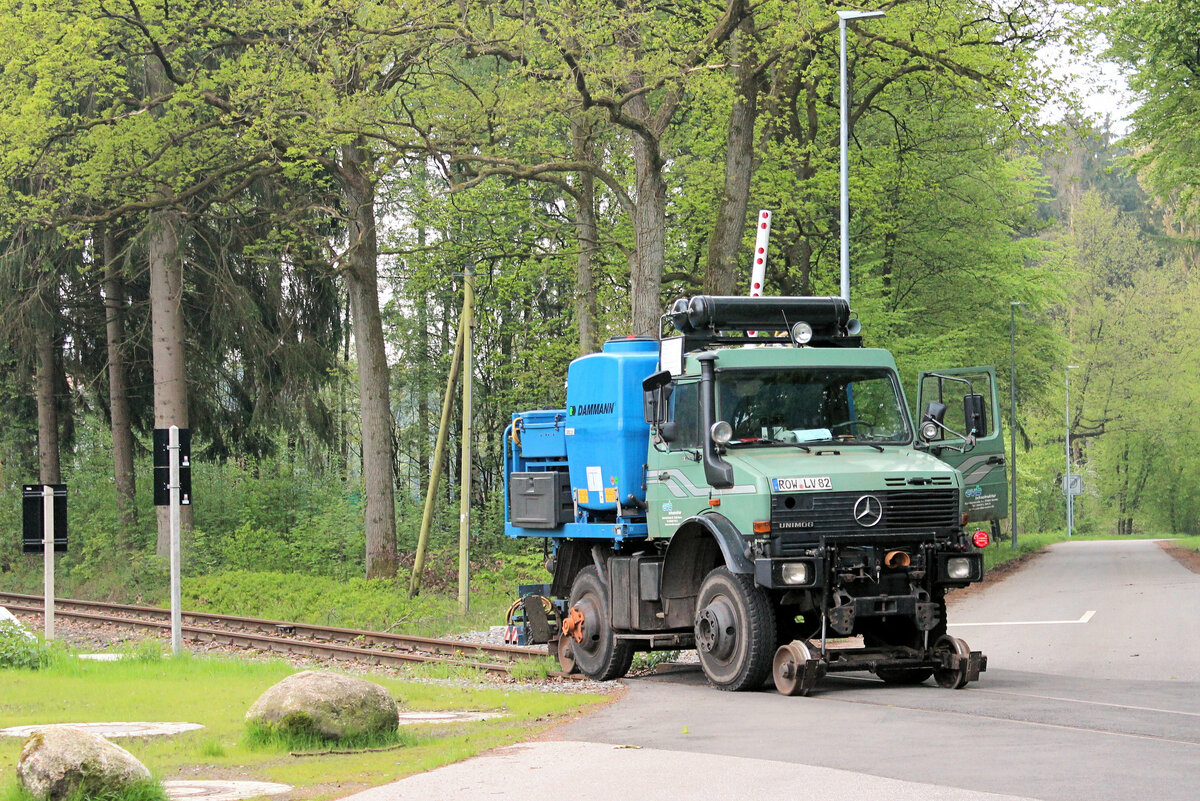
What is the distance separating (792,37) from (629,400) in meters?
11.0

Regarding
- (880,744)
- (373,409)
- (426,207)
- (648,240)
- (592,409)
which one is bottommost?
(880,744)

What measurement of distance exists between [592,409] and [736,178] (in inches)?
440

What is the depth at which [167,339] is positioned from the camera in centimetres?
3058

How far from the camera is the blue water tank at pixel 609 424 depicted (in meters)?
14.1

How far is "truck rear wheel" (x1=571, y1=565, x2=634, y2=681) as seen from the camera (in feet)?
47.3

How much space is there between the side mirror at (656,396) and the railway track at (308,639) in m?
3.51

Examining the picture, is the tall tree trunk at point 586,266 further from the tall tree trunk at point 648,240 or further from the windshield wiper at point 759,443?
the windshield wiper at point 759,443

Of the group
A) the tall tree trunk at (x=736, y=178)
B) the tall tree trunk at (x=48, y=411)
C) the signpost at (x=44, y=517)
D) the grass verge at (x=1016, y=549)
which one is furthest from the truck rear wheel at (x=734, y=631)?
the tall tree trunk at (x=48, y=411)

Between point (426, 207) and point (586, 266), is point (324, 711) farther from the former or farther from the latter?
point (426, 207)

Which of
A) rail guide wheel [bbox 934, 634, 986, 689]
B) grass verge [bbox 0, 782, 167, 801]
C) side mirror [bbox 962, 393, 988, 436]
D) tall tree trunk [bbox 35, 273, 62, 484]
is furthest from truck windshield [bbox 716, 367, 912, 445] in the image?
tall tree trunk [bbox 35, 273, 62, 484]

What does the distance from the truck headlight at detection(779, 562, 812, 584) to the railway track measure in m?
4.21

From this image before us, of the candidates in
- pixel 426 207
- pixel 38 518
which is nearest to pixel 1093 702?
pixel 38 518

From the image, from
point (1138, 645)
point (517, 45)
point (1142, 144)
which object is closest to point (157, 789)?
point (1138, 645)

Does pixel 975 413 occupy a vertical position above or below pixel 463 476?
above
